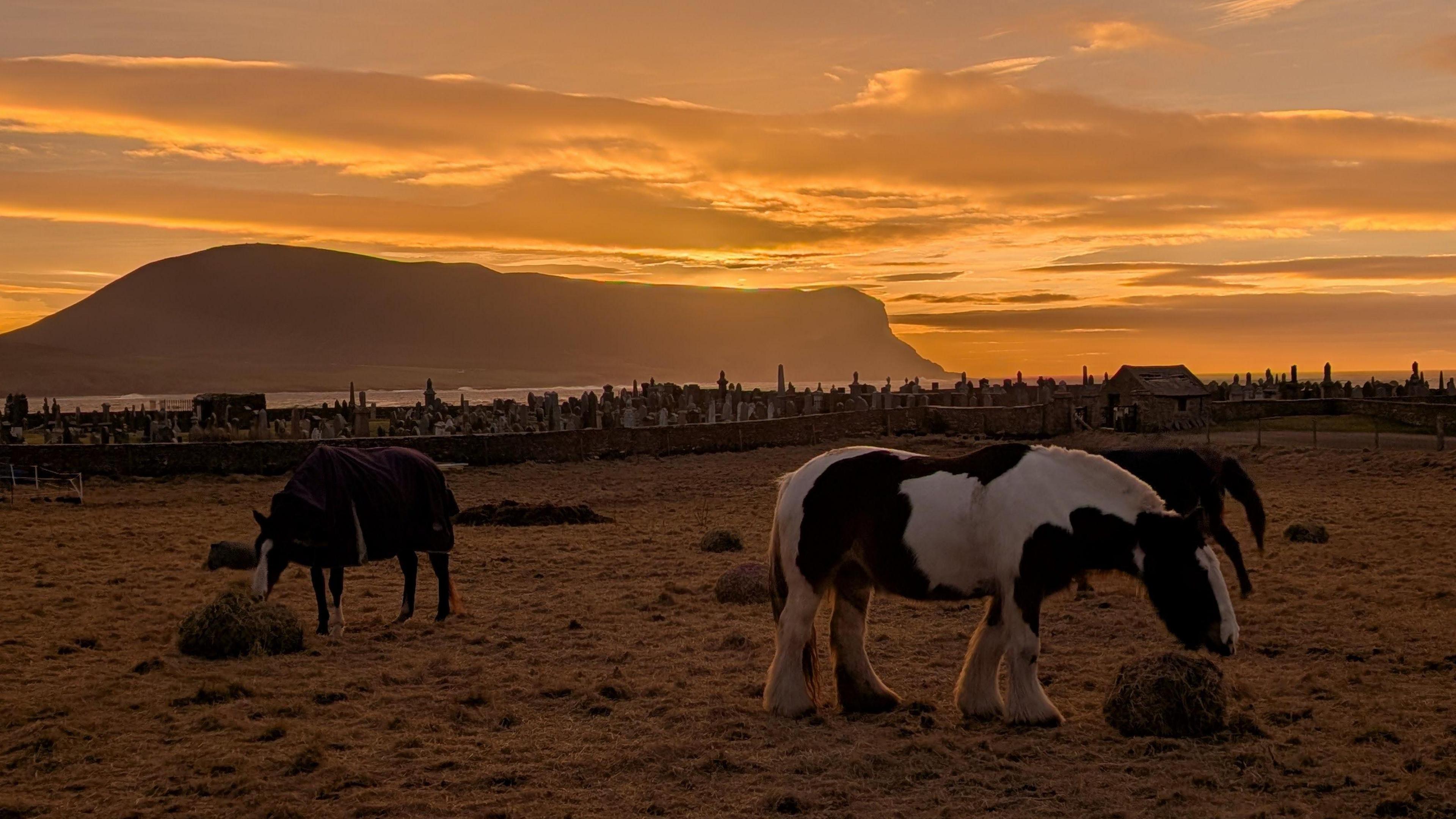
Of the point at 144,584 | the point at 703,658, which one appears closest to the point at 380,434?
the point at 144,584

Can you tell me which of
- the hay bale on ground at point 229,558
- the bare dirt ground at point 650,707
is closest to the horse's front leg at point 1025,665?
the bare dirt ground at point 650,707

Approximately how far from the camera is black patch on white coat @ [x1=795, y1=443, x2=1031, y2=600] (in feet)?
28.5

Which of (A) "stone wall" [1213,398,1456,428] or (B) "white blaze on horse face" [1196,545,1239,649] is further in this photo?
(A) "stone wall" [1213,398,1456,428]

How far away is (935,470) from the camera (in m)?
9.03

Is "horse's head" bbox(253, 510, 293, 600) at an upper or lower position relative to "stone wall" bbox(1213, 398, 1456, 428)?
lower

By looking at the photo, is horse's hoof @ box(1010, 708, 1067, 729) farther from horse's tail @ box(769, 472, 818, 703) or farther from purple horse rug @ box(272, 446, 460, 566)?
purple horse rug @ box(272, 446, 460, 566)

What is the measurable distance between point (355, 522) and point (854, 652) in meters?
6.26

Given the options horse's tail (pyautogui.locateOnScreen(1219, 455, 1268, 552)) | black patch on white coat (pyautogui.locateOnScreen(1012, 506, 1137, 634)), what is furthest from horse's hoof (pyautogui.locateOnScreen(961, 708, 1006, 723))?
horse's tail (pyautogui.locateOnScreen(1219, 455, 1268, 552))

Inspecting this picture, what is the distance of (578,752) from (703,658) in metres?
3.05

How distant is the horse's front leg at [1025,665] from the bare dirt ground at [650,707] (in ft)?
0.43

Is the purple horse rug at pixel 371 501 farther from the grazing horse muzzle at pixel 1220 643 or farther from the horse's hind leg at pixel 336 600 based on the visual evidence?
the grazing horse muzzle at pixel 1220 643

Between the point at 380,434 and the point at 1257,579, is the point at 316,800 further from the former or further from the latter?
the point at 380,434

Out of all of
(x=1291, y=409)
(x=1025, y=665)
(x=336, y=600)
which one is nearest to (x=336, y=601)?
(x=336, y=600)

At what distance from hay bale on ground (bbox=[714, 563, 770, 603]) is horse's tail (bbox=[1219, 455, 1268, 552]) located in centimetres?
534
